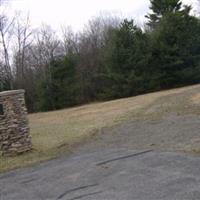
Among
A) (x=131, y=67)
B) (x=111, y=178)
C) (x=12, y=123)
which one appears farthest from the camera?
(x=131, y=67)

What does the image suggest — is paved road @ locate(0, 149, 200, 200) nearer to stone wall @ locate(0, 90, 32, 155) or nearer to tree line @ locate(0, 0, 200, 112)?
stone wall @ locate(0, 90, 32, 155)

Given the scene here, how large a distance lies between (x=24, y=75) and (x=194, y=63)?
1647 cm

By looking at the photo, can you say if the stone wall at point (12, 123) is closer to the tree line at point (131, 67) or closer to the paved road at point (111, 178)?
the paved road at point (111, 178)

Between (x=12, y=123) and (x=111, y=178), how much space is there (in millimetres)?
5251

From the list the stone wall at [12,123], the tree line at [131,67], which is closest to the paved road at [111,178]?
the stone wall at [12,123]

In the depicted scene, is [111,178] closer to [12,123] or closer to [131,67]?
[12,123]

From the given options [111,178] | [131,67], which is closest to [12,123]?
[111,178]

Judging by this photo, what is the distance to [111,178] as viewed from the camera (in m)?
7.01

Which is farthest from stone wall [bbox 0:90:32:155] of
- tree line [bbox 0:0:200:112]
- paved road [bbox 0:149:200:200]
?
tree line [bbox 0:0:200:112]

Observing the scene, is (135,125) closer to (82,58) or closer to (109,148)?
(109,148)

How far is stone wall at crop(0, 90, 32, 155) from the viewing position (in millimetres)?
11461

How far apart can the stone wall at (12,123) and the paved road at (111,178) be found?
7.62ft

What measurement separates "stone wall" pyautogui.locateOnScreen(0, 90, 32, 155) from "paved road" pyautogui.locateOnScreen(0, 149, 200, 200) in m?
2.32

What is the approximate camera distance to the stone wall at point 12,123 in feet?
37.6
